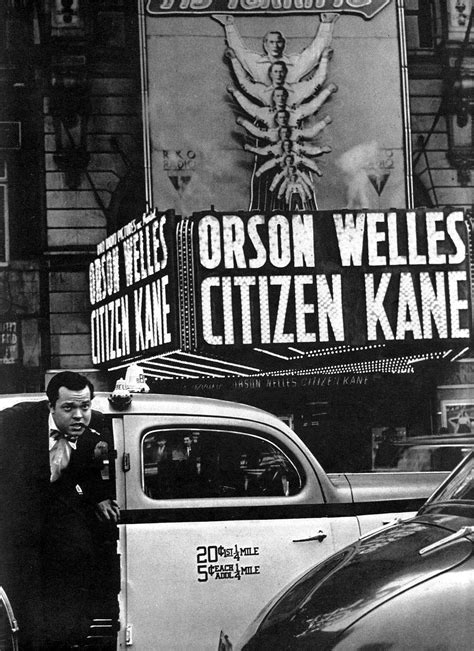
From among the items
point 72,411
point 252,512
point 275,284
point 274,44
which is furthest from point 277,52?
point 252,512

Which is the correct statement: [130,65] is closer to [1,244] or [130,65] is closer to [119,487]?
[1,244]

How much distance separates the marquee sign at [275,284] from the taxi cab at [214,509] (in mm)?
656

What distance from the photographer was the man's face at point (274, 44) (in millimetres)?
5738

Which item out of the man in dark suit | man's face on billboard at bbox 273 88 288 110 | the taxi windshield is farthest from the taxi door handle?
man's face on billboard at bbox 273 88 288 110

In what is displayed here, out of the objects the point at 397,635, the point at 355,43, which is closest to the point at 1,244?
the point at 355,43

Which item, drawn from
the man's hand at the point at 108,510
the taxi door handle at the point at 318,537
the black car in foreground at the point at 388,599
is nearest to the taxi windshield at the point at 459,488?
the black car in foreground at the point at 388,599

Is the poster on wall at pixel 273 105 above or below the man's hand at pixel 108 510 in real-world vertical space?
above

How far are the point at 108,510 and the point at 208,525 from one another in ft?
1.82

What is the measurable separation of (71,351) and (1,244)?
33.0 inches

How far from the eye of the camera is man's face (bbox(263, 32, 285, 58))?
5738 millimetres

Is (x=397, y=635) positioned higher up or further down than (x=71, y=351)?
further down

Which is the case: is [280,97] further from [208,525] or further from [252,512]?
[208,525]

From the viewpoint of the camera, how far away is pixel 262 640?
9.04 ft

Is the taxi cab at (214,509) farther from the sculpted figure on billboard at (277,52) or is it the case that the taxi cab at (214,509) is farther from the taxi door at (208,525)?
the sculpted figure on billboard at (277,52)
